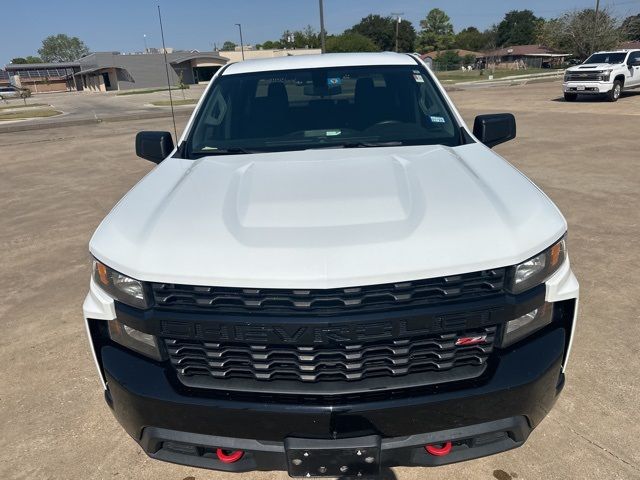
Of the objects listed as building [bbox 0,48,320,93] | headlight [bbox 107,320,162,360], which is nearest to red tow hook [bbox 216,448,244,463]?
headlight [bbox 107,320,162,360]

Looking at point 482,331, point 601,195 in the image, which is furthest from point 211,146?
point 601,195

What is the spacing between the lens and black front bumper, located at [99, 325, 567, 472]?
1742mm

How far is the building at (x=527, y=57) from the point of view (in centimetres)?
7062

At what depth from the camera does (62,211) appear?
23.3 ft

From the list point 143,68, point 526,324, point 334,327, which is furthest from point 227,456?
point 143,68

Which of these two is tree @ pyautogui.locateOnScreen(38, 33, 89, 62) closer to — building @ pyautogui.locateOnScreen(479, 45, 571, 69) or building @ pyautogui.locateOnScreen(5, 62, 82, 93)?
building @ pyautogui.locateOnScreen(5, 62, 82, 93)

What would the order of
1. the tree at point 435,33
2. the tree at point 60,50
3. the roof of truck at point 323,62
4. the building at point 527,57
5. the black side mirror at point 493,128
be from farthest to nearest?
the tree at point 60,50, the tree at point 435,33, the building at point 527,57, the roof of truck at point 323,62, the black side mirror at point 493,128

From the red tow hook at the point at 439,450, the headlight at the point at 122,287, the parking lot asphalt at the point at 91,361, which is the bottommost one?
the parking lot asphalt at the point at 91,361

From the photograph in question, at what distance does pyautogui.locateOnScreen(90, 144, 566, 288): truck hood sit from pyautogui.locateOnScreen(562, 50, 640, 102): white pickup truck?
58.9 ft

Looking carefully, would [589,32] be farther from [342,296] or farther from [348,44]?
[342,296]

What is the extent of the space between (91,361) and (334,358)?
2.26m

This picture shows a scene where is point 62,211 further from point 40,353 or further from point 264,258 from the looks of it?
point 264,258

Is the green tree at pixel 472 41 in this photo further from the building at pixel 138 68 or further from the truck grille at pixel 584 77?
the truck grille at pixel 584 77

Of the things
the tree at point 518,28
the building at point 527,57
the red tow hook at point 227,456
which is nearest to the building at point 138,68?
the building at point 527,57
